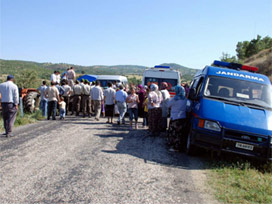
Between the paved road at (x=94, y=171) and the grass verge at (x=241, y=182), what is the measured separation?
1.11 ft

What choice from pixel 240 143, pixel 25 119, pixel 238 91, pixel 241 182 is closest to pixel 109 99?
pixel 25 119

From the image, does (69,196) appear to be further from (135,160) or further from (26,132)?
(26,132)

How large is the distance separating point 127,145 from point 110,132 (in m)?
2.31

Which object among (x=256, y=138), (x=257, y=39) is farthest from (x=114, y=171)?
(x=257, y=39)

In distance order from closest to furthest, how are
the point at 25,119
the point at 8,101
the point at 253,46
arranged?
the point at 8,101, the point at 25,119, the point at 253,46

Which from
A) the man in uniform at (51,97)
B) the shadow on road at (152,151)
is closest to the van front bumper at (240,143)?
the shadow on road at (152,151)

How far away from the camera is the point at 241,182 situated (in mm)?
5801

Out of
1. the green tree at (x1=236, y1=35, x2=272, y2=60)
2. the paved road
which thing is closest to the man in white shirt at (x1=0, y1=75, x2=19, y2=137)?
the paved road

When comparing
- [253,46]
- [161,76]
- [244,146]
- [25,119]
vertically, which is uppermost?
[253,46]

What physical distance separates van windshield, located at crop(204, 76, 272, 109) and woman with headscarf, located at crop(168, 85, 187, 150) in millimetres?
908

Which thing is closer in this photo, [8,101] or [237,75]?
[237,75]

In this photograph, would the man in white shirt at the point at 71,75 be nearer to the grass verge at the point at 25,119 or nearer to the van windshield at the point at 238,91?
the grass verge at the point at 25,119

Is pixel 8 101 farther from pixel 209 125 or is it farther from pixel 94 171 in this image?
pixel 209 125

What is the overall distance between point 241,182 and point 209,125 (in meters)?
1.55
